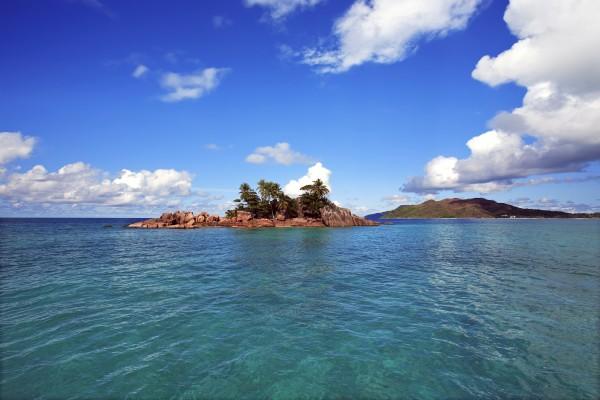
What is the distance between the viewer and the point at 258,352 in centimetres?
1204

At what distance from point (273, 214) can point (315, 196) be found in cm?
2182

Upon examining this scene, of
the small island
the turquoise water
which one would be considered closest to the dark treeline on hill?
the small island

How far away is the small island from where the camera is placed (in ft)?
403

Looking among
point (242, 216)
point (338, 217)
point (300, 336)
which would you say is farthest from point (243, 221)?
point (300, 336)

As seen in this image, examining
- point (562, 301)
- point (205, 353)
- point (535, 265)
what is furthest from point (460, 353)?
point (535, 265)

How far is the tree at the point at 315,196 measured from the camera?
130m

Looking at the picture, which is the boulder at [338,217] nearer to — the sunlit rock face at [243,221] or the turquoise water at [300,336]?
the sunlit rock face at [243,221]

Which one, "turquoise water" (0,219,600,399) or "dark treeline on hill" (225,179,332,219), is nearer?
"turquoise water" (0,219,600,399)

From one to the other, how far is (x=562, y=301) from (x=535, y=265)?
1678 cm

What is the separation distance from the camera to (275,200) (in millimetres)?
134125

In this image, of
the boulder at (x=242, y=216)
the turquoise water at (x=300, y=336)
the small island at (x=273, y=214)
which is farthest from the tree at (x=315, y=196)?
the turquoise water at (x=300, y=336)

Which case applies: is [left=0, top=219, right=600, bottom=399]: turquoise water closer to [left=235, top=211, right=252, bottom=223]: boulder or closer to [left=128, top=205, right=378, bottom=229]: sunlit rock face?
[left=128, top=205, right=378, bottom=229]: sunlit rock face

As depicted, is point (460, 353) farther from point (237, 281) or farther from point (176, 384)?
point (237, 281)

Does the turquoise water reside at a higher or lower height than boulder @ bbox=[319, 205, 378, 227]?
lower
